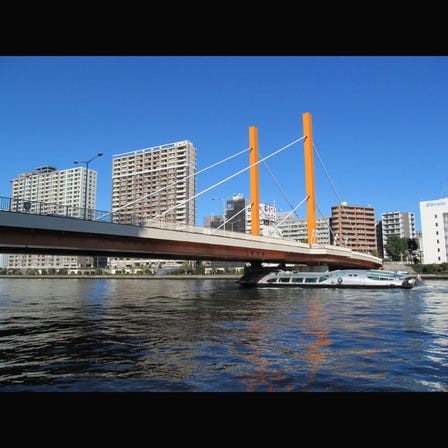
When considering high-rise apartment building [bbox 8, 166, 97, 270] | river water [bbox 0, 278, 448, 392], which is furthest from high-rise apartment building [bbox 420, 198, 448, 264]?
high-rise apartment building [bbox 8, 166, 97, 270]

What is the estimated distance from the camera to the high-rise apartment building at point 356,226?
184 metres

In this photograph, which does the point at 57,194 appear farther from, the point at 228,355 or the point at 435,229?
the point at 228,355

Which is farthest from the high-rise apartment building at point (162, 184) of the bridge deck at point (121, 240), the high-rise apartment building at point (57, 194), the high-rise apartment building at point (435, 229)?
the bridge deck at point (121, 240)

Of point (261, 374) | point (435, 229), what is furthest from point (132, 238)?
point (435, 229)

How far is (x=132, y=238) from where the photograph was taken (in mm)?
35938

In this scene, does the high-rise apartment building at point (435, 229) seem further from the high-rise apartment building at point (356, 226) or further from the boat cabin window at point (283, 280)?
the boat cabin window at point (283, 280)

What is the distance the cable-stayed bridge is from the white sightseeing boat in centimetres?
433

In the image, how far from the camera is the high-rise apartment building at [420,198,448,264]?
128 metres

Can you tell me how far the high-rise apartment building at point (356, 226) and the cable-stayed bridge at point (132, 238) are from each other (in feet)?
401

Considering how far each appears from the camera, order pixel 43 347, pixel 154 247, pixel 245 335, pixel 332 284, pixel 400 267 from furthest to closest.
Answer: pixel 400 267 → pixel 332 284 → pixel 154 247 → pixel 245 335 → pixel 43 347
